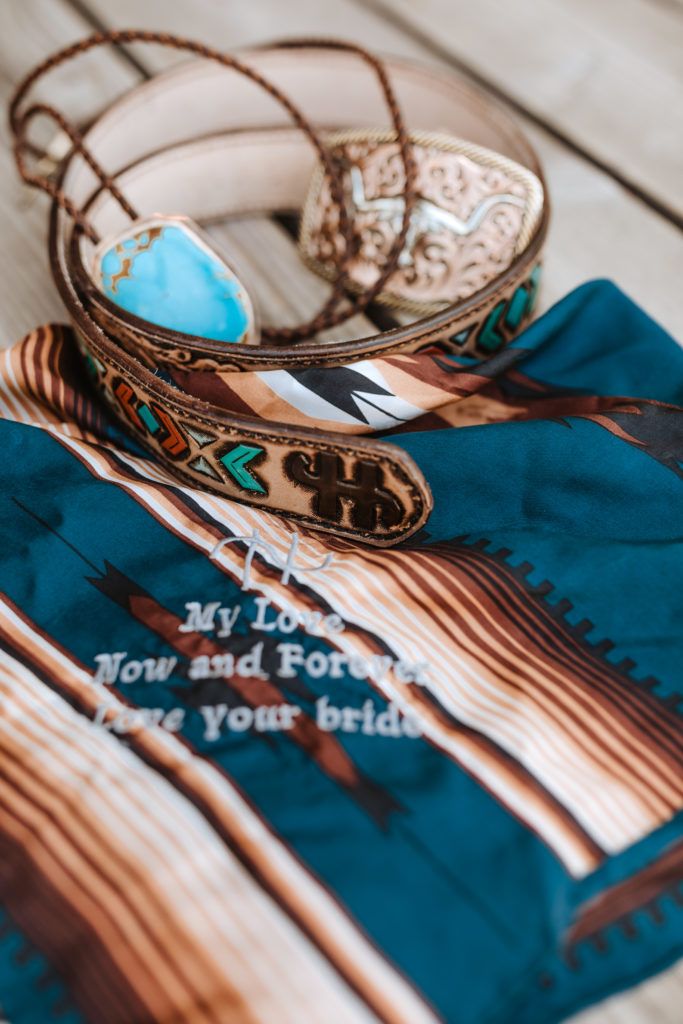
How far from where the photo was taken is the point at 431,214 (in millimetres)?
698

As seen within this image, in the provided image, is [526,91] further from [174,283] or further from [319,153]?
[174,283]

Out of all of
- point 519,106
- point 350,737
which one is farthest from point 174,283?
point 519,106

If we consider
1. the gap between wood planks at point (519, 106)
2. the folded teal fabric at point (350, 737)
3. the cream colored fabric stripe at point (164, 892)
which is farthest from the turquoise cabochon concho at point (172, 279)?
the gap between wood planks at point (519, 106)

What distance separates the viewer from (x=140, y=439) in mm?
592

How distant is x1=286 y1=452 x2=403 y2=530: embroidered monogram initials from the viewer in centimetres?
49

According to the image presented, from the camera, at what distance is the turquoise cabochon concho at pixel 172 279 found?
1.97 ft

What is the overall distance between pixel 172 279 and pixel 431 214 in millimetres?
229

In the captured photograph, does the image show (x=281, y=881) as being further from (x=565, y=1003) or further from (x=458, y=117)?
(x=458, y=117)

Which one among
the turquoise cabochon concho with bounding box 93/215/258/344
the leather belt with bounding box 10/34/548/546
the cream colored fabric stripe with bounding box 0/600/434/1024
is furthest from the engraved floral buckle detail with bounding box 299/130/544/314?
the cream colored fabric stripe with bounding box 0/600/434/1024

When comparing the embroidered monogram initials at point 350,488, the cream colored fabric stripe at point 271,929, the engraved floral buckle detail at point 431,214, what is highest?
the engraved floral buckle detail at point 431,214

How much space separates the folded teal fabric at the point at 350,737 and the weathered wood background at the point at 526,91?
25 cm

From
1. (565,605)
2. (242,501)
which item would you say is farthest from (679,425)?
(242,501)

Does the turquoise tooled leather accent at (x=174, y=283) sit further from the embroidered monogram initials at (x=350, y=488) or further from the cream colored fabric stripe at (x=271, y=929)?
the cream colored fabric stripe at (x=271, y=929)

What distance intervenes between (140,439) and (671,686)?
14.7 inches
